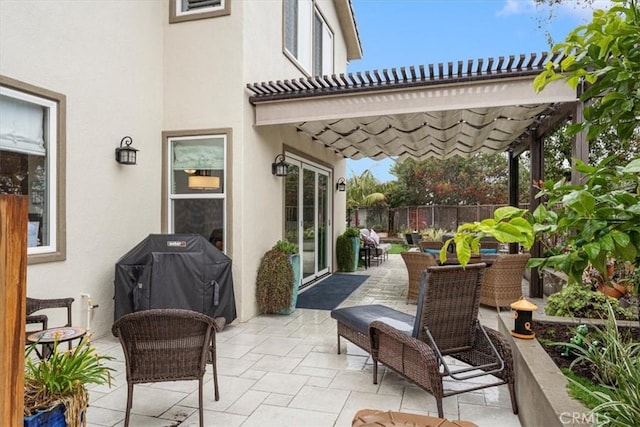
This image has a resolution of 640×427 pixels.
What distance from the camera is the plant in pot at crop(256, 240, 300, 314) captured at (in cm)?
611

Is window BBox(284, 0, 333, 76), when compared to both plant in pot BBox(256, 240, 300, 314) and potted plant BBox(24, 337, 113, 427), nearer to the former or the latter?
plant in pot BBox(256, 240, 300, 314)

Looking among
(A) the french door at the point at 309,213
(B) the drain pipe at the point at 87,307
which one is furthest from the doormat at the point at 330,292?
(B) the drain pipe at the point at 87,307

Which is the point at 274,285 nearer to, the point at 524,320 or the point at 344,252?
the point at 524,320

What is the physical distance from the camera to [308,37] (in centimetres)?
898

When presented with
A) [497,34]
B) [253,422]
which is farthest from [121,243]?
[497,34]

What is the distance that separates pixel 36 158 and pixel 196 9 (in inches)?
127

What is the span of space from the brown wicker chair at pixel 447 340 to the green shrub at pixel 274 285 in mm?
2749

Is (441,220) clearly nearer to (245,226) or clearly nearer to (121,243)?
(245,226)

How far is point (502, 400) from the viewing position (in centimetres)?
338

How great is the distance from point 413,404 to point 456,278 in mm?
1089

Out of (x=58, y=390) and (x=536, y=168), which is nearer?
(x=58, y=390)

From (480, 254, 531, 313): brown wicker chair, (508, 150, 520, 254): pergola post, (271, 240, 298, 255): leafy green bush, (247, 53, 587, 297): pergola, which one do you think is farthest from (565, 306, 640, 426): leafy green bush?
(508, 150, 520, 254): pergola post

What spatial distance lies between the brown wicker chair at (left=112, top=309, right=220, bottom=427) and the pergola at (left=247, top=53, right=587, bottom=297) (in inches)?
147

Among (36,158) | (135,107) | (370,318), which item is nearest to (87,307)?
(36,158)
